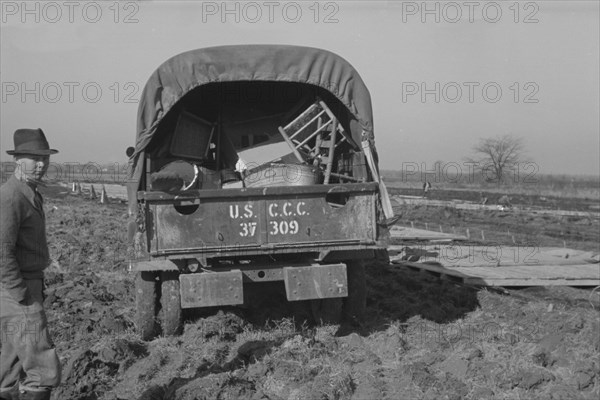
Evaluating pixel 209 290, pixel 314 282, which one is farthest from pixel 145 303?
pixel 314 282

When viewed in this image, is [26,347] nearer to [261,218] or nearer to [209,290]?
[209,290]

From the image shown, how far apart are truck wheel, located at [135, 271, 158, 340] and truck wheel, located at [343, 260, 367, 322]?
210cm

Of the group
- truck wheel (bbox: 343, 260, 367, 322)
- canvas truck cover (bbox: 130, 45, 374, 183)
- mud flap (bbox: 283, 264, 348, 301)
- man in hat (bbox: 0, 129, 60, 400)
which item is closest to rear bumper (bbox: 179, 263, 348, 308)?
mud flap (bbox: 283, 264, 348, 301)

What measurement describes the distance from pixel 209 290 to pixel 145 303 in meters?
0.96

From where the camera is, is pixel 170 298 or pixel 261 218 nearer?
pixel 261 218

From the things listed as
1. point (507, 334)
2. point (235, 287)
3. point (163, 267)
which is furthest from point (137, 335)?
point (507, 334)

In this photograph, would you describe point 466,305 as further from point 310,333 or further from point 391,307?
point 310,333

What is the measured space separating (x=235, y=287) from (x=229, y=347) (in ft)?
1.93

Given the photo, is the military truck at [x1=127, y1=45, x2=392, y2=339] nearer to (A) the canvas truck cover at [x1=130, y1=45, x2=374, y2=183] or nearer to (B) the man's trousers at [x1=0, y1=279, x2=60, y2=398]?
(A) the canvas truck cover at [x1=130, y1=45, x2=374, y2=183]

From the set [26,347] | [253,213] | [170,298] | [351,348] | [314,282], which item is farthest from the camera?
[170,298]

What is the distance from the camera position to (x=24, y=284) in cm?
441

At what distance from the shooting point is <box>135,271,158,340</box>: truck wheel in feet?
23.7

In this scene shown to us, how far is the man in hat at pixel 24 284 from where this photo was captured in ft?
14.3

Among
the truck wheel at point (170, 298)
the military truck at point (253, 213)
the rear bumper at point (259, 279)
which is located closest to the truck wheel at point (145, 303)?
the military truck at point (253, 213)
